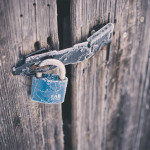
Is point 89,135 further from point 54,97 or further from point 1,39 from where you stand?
point 1,39

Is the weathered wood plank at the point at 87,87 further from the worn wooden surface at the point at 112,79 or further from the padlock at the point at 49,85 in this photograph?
the padlock at the point at 49,85

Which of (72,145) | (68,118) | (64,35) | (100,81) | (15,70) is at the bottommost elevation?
(72,145)

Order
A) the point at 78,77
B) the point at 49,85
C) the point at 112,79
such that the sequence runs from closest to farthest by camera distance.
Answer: the point at 49,85 < the point at 78,77 < the point at 112,79

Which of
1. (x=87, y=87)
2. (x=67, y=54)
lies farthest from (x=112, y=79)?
(x=67, y=54)

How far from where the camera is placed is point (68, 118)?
94cm

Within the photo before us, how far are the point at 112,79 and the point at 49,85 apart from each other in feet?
1.58

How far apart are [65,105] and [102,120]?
29 cm

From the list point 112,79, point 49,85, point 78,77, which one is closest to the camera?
point 49,85

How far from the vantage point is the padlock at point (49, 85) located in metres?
0.59

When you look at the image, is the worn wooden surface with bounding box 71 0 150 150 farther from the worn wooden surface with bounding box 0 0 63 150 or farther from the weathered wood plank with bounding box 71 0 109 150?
the worn wooden surface with bounding box 0 0 63 150

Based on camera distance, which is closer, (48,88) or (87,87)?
(48,88)

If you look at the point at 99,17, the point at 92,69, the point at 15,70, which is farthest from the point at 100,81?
the point at 15,70

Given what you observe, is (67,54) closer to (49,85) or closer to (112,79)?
(49,85)

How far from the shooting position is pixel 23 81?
68cm
